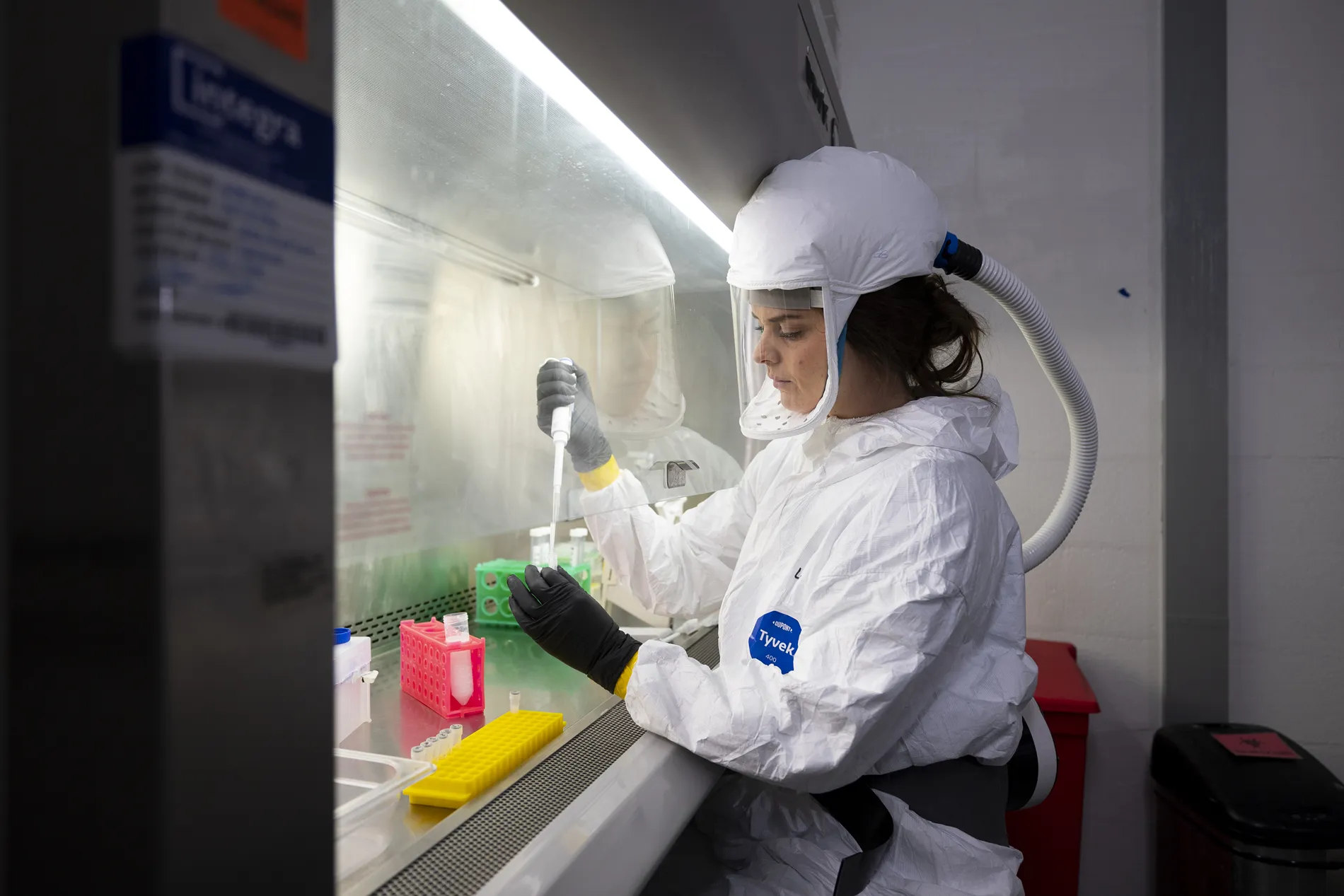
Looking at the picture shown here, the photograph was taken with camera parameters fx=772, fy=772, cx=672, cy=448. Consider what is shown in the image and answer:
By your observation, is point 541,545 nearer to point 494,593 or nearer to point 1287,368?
point 494,593

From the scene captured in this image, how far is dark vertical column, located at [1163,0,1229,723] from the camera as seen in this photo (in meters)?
2.27

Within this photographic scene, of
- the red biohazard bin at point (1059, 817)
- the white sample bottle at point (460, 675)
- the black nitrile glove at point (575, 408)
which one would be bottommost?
the red biohazard bin at point (1059, 817)

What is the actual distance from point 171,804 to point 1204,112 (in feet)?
9.52

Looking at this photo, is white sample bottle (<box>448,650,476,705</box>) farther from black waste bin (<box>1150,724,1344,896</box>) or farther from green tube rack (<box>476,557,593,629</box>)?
black waste bin (<box>1150,724,1344,896</box>)

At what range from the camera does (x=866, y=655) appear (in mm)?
981

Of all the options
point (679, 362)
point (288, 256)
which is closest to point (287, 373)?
point (288, 256)

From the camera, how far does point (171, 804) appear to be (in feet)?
1.08

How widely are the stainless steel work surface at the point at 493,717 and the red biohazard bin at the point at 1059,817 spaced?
1.02 meters

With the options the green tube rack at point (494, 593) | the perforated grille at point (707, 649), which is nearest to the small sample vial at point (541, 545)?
the green tube rack at point (494, 593)

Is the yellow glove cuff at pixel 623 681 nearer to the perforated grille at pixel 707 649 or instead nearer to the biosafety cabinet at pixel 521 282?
the biosafety cabinet at pixel 521 282

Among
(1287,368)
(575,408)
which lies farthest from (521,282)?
(1287,368)

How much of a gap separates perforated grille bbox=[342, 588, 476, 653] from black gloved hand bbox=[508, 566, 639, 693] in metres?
0.40

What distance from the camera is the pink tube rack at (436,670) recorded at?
120 centimetres

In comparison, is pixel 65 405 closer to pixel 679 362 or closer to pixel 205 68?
pixel 205 68
